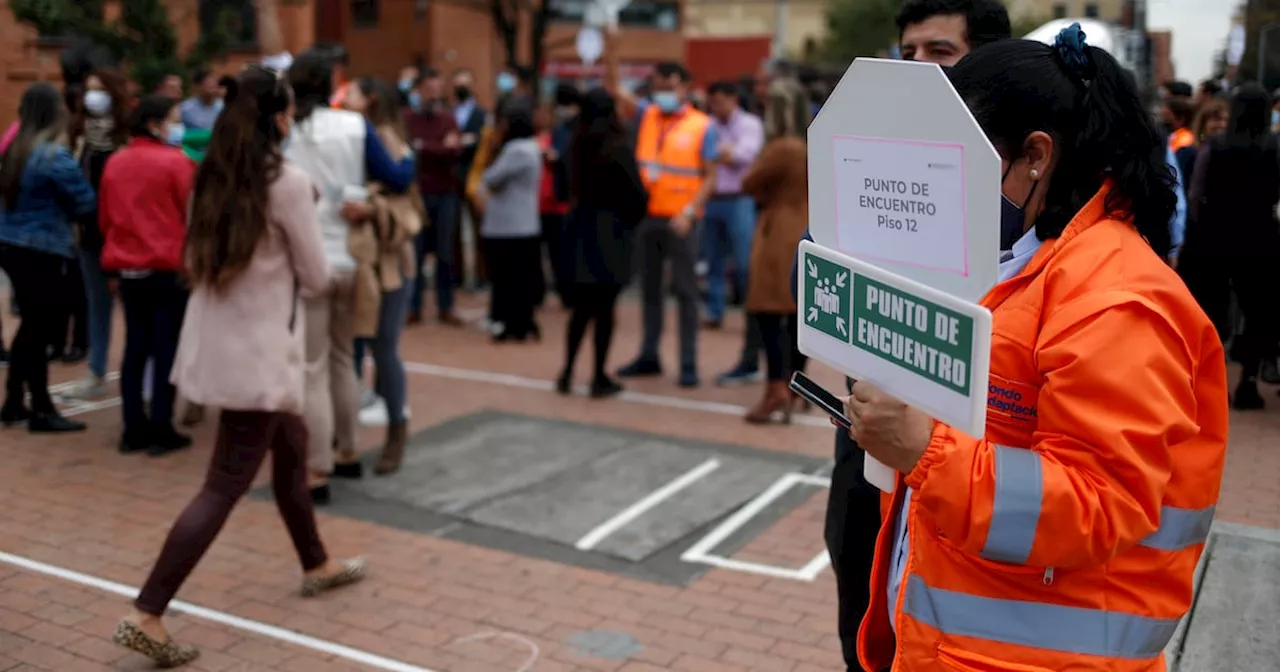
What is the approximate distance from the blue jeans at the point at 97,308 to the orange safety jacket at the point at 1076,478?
7266 mm

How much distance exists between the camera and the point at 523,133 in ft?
33.2

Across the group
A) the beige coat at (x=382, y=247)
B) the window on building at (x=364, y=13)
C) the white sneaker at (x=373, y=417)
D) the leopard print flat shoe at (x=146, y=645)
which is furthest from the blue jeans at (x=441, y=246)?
the window on building at (x=364, y=13)

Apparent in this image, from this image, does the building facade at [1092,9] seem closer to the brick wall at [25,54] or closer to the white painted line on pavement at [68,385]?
the white painted line on pavement at [68,385]

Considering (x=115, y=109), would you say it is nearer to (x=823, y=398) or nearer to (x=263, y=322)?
(x=263, y=322)

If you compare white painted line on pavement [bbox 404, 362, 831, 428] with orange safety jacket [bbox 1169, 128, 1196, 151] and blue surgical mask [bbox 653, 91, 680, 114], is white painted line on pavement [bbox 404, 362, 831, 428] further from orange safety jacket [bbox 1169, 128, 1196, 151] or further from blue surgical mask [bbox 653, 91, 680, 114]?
orange safety jacket [bbox 1169, 128, 1196, 151]

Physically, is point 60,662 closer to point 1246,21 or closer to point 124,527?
point 124,527

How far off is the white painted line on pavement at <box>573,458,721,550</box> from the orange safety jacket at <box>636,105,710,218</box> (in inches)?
120

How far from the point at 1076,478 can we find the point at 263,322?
3641 mm

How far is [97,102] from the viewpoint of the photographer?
794 cm

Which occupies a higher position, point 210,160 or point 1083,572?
point 210,160

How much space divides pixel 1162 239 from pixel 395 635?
342 cm

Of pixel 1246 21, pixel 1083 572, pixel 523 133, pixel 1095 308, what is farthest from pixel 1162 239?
pixel 523 133

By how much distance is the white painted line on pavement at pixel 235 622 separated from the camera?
4508 mm

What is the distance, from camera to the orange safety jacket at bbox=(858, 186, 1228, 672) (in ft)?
5.96
